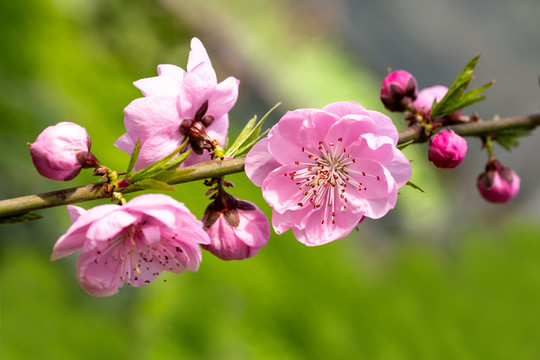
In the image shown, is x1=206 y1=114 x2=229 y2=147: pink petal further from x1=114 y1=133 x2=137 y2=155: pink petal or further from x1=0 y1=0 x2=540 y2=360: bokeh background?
x1=0 y1=0 x2=540 y2=360: bokeh background

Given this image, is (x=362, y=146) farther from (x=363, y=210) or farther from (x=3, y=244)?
(x=3, y=244)

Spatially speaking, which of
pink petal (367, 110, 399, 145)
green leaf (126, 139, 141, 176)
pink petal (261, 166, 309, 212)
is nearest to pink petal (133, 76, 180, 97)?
green leaf (126, 139, 141, 176)

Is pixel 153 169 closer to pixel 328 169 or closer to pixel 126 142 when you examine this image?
pixel 126 142

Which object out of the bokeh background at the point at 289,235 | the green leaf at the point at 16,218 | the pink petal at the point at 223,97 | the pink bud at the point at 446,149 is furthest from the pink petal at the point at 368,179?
the bokeh background at the point at 289,235

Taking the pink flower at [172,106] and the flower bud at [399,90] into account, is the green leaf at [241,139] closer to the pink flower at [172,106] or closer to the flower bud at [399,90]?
the pink flower at [172,106]

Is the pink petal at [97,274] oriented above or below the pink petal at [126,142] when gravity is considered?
below
